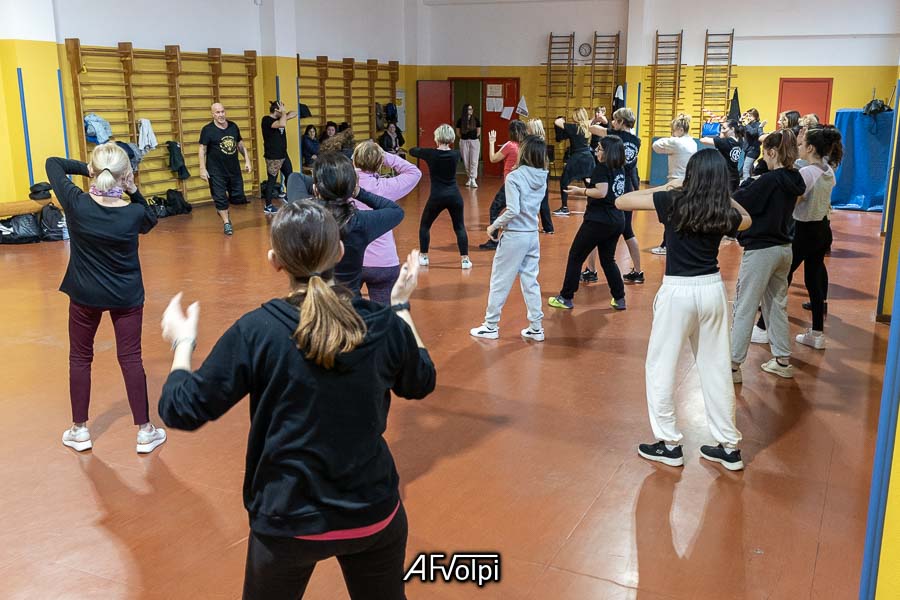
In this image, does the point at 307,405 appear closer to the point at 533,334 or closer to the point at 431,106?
the point at 533,334

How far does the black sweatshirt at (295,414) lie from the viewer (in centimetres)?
190

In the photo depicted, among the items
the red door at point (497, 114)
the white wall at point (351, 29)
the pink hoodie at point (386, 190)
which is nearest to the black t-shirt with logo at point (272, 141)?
the white wall at point (351, 29)

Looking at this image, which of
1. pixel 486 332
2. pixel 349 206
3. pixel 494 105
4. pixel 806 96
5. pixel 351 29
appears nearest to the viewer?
pixel 349 206

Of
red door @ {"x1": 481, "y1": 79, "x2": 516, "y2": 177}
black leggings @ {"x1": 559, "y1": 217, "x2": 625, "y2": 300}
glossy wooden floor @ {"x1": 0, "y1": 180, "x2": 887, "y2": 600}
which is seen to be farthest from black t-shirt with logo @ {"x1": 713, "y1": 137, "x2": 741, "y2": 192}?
red door @ {"x1": 481, "y1": 79, "x2": 516, "y2": 177}

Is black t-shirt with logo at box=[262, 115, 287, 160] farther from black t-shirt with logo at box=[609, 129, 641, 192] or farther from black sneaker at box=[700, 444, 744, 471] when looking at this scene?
black sneaker at box=[700, 444, 744, 471]

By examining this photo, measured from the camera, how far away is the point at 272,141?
12.5 m

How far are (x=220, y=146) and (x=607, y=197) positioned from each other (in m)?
5.88

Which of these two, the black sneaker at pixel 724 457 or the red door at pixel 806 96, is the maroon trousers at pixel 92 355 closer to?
the black sneaker at pixel 724 457

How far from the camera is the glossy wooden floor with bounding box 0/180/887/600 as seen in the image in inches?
128

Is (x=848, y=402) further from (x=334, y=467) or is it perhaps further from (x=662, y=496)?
(x=334, y=467)

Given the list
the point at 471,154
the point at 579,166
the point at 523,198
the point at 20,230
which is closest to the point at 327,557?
the point at 523,198

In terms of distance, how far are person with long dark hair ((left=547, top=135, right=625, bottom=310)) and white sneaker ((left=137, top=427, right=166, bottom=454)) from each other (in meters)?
3.53

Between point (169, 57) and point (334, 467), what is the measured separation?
1188cm

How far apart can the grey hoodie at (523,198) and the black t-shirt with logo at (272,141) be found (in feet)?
23.8
